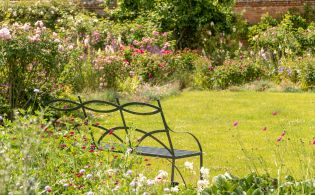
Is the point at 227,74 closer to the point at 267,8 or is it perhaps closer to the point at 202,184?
the point at 267,8

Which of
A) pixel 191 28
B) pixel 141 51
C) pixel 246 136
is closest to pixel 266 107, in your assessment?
pixel 246 136

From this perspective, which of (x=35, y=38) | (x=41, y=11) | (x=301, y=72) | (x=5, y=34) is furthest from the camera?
(x=41, y=11)

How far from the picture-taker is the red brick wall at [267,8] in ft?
64.0

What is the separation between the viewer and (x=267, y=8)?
19672mm

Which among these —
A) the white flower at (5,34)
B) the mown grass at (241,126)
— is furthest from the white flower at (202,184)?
the white flower at (5,34)

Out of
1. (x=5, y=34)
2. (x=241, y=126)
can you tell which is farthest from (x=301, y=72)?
(x=5, y=34)

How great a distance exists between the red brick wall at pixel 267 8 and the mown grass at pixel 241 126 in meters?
6.80

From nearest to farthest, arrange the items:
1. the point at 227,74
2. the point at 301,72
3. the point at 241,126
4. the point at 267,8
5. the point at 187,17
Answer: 1. the point at 241,126
2. the point at 301,72
3. the point at 227,74
4. the point at 187,17
5. the point at 267,8

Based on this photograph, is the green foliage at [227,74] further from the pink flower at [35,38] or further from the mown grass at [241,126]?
the pink flower at [35,38]

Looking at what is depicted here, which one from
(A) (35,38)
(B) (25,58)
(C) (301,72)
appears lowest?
(C) (301,72)

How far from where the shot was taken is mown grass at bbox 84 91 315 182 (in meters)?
7.40

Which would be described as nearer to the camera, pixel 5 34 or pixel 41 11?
pixel 5 34

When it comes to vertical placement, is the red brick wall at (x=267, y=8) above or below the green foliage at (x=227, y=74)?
above

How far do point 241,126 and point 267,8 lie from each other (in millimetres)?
10266
